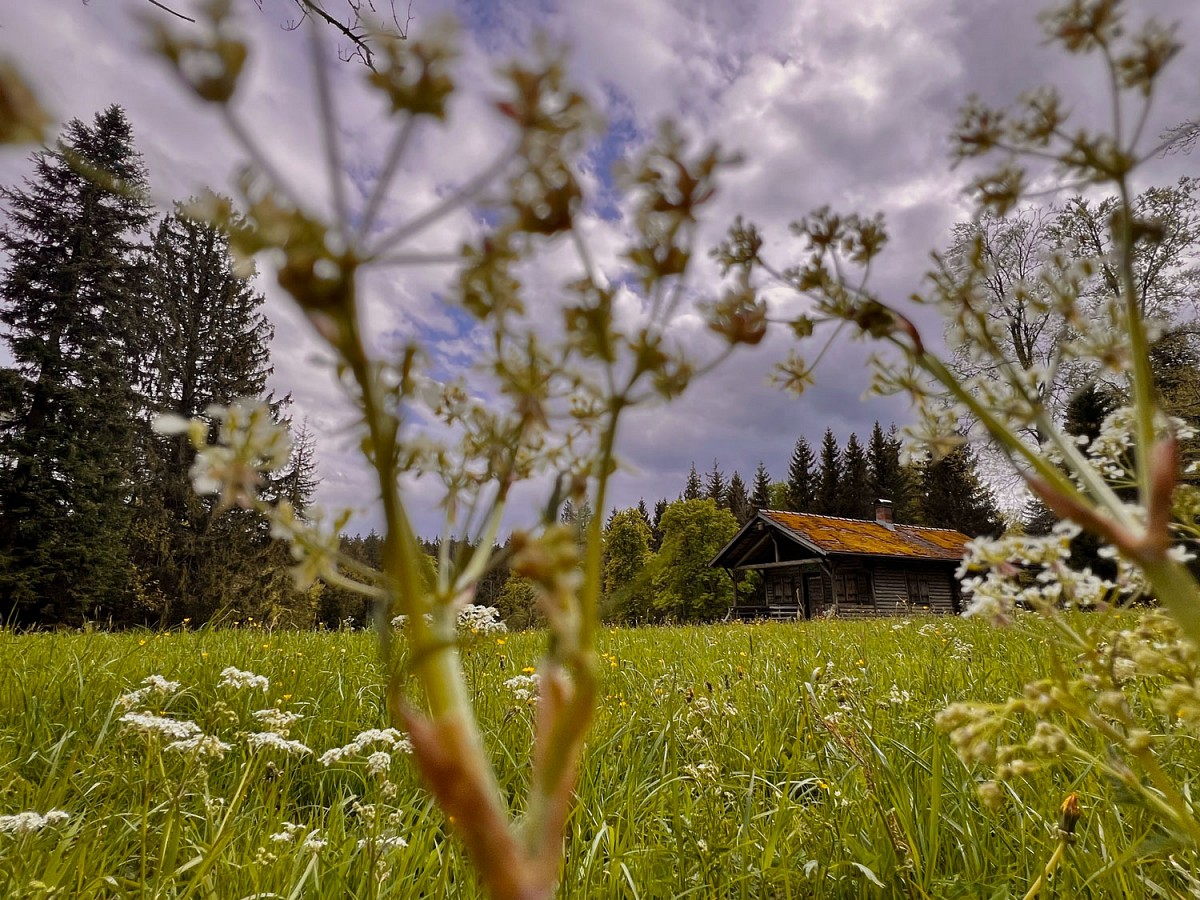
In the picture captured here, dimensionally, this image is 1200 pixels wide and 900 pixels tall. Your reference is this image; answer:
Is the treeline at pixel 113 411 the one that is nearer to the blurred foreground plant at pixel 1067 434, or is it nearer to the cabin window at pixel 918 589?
the blurred foreground plant at pixel 1067 434

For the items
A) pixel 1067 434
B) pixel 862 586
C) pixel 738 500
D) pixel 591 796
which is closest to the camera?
→ pixel 1067 434

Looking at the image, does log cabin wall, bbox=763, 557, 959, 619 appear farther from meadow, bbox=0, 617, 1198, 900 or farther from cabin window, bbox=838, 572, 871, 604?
meadow, bbox=0, 617, 1198, 900

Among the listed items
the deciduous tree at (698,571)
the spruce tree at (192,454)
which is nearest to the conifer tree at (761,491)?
the deciduous tree at (698,571)

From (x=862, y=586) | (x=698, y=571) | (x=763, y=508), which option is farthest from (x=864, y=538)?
(x=763, y=508)

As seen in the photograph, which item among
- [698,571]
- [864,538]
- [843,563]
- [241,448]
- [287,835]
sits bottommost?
[287,835]

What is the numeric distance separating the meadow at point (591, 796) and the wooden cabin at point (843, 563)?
87.5 ft

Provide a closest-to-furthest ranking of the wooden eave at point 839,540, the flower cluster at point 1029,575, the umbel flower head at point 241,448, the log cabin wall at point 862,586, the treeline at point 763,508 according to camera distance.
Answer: the umbel flower head at point 241,448 < the flower cluster at point 1029,575 < the wooden eave at point 839,540 < the log cabin wall at point 862,586 < the treeline at point 763,508

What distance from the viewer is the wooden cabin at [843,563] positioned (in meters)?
30.1

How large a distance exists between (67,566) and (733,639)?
75.5 feet

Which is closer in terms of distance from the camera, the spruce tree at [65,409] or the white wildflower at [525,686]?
the white wildflower at [525,686]

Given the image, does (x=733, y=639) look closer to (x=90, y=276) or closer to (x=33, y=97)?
(x=33, y=97)

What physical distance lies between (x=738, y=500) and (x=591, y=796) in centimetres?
6815

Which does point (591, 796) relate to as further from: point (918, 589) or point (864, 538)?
point (918, 589)

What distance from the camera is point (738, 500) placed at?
69250 millimetres
